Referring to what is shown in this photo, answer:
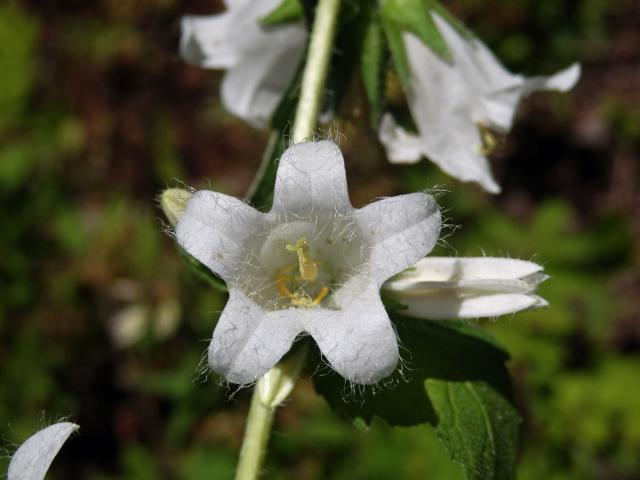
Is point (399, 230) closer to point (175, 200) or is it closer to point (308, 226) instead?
point (308, 226)

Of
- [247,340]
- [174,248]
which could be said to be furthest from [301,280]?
[174,248]

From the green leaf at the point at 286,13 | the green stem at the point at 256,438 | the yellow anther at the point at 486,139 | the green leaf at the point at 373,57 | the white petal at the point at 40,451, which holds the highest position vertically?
the green leaf at the point at 286,13

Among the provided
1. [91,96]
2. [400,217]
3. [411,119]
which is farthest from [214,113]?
[400,217]

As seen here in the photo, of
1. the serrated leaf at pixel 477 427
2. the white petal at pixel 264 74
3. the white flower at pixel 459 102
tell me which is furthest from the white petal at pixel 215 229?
the white petal at pixel 264 74

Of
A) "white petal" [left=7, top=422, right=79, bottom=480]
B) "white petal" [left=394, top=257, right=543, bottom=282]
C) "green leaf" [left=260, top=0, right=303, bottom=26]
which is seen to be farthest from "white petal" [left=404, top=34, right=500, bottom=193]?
"white petal" [left=7, top=422, right=79, bottom=480]

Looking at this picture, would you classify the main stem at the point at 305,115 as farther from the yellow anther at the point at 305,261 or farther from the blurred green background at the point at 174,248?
the blurred green background at the point at 174,248

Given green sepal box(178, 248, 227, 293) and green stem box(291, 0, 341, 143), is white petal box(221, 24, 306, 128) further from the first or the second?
green sepal box(178, 248, 227, 293)
